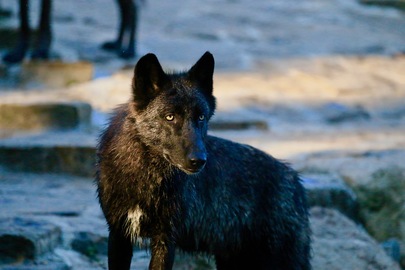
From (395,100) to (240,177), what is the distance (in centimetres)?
585

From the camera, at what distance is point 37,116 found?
25.1 feet

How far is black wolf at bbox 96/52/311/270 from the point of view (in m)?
4.21

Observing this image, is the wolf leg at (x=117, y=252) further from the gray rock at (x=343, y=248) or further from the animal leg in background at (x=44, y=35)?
the animal leg in background at (x=44, y=35)

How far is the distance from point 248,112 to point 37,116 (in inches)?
94.1

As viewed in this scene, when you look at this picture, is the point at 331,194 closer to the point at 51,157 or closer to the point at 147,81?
the point at 51,157

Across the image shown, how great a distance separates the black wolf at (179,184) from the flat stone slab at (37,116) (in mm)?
3158

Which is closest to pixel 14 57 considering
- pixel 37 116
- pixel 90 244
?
pixel 37 116

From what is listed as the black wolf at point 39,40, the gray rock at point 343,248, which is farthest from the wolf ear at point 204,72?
the black wolf at point 39,40

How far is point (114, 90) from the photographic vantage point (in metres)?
9.16

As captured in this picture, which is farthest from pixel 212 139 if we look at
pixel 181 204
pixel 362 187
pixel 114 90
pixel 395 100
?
pixel 395 100

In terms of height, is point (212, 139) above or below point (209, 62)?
below

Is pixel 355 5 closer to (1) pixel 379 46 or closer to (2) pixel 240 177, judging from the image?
(1) pixel 379 46

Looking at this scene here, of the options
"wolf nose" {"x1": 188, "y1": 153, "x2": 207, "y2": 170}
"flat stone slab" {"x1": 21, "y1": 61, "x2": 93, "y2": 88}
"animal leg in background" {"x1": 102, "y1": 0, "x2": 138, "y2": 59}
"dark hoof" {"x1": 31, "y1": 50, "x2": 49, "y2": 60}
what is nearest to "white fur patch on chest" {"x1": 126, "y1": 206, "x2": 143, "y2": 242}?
"wolf nose" {"x1": 188, "y1": 153, "x2": 207, "y2": 170}

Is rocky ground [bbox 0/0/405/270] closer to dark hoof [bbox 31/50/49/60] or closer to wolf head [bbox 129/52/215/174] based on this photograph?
dark hoof [bbox 31/50/49/60]
